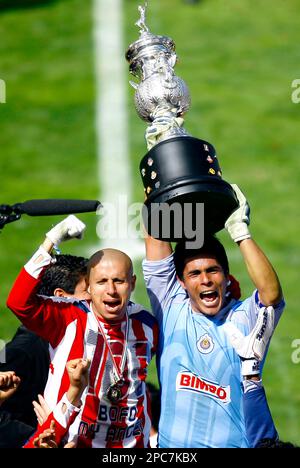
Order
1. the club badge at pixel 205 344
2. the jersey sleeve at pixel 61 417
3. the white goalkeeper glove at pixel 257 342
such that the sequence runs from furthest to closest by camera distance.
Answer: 1. the club badge at pixel 205 344
2. the white goalkeeper glove at pixel 257 342
3. the jersey sleeve at pixel 61 417

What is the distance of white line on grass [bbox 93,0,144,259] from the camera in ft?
42.9

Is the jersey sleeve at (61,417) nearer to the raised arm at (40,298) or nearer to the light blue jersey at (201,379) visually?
the raised arm at (40,298)

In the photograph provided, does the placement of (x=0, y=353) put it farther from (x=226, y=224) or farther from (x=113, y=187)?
(x=113, y=187)


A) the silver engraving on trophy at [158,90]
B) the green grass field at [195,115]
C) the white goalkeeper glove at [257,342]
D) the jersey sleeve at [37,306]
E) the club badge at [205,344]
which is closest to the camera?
the jersey sleeve at [37,306]

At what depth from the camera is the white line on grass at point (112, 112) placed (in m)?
13.1

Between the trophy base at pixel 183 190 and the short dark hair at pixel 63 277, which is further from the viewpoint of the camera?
the short dark hair at pixel 63 277

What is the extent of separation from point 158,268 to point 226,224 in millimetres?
501

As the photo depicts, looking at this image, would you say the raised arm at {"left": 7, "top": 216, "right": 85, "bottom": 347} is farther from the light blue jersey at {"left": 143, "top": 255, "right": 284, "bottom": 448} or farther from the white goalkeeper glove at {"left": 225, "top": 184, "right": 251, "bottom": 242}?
the white goalkeeper glove at {"left": 225, "top": 184, "right": 251, "bottom": 242}

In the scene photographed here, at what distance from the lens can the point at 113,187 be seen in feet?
43.5

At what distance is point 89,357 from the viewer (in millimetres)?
6082

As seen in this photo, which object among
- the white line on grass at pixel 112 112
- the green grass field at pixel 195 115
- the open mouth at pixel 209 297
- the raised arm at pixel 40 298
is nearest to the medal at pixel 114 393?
the raised arm at pixel 40 298

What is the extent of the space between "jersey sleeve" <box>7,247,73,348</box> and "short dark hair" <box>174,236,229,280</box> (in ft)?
2.18

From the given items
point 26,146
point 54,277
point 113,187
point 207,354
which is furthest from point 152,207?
point 26,146

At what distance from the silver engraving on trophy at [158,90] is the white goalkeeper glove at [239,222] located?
19.6 inches
